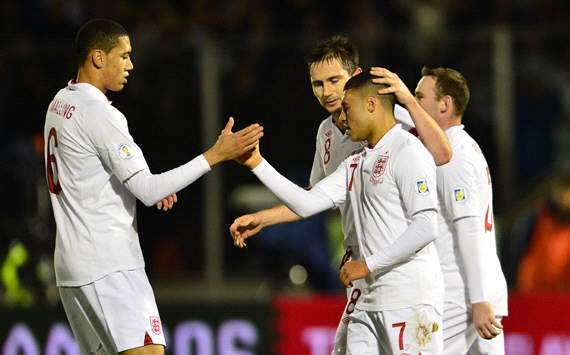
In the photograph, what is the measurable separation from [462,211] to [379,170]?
723 mm

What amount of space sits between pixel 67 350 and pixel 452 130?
418cm

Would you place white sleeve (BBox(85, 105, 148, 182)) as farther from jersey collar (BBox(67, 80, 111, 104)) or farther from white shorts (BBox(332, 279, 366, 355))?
white shorts (BBox(332, 279, 366, 355))

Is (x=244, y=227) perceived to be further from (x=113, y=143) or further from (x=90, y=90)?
(x=90, y=90)

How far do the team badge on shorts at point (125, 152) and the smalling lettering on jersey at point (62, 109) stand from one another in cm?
31

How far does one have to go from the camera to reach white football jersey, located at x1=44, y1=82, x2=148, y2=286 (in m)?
5.84

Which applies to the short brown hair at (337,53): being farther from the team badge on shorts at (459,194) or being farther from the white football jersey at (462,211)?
the team badge on shorts at (459,194)

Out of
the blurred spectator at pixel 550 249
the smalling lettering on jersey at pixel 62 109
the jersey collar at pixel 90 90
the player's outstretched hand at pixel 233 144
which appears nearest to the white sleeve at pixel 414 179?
the player's outstretched hand at pixel 233 144

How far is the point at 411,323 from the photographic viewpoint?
5.59 m

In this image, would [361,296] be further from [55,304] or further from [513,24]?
[513,24]

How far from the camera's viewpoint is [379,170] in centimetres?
563

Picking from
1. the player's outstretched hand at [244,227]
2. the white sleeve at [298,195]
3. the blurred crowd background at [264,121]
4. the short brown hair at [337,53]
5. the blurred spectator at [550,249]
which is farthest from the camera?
the blurred crowd background at [264,121]

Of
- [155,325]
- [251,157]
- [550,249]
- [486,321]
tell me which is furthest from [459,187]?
[550,249]

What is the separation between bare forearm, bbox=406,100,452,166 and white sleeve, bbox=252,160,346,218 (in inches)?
18.9

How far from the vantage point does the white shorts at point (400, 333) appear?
558cm
